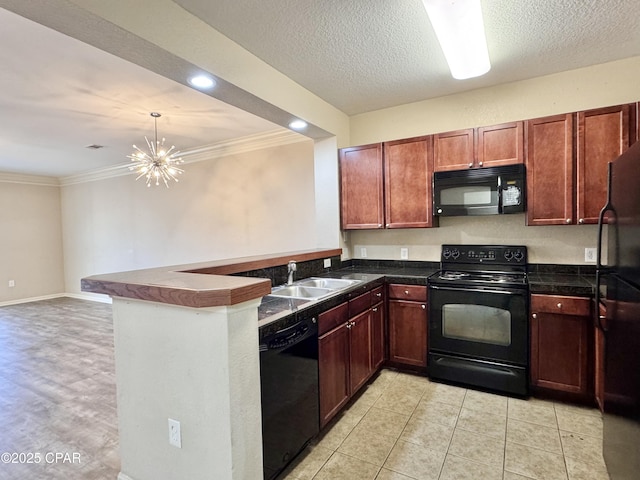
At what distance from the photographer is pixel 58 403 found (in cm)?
273

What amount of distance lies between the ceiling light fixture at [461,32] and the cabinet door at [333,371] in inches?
75.7

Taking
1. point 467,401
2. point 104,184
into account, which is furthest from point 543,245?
point 104,184

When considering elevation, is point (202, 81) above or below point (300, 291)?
above

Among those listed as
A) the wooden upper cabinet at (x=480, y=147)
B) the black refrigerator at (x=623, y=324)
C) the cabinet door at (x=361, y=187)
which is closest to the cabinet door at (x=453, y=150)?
the wooden upper cabinet at (x=480, y=147)

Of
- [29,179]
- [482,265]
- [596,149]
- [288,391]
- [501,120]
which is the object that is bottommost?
[288,391]

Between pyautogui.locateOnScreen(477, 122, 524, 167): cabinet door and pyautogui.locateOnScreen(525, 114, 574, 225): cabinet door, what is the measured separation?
65 millimetres

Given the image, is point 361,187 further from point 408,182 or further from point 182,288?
point 182,288

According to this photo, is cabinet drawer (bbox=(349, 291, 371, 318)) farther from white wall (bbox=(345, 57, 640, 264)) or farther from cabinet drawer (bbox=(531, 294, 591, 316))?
cabinet drawer (bbox=(531, 294, 591, 316))

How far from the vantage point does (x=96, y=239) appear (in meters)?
6.98

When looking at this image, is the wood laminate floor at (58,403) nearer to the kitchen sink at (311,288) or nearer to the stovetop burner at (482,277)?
the kitchen sink at (311,288)

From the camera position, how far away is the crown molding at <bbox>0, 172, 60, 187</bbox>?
22.1 feet

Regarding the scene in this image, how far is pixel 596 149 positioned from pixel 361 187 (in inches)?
76.3

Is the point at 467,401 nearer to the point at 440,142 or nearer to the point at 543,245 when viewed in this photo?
the point at 543,245

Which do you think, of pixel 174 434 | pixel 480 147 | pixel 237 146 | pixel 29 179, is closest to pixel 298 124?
pixel 480 147
